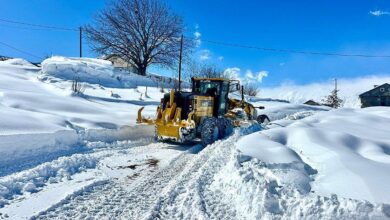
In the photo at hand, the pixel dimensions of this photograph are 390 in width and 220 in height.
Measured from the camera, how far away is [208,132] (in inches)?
480

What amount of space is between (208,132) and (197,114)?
2.62 ft

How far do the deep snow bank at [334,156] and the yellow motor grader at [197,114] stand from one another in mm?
3230

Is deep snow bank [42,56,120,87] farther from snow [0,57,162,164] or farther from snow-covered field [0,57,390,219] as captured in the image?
snow-covered field [0,57,390,219]

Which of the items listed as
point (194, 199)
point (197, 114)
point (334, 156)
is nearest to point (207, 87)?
point (197, 114)

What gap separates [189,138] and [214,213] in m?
6.37

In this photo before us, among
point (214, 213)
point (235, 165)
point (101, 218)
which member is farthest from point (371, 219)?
point (101, 218)

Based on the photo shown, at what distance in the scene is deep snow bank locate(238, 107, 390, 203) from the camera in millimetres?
5199

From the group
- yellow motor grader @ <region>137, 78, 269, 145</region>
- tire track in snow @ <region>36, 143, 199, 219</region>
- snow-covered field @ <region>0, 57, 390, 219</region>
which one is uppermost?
yellow motor grader @ <region>137, 78, 269, 145</region>

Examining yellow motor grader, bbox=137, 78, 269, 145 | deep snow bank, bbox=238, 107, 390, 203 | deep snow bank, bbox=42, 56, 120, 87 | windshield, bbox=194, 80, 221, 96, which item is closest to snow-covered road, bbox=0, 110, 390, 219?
deep snow bank, bbox=238, 107, 390, 203

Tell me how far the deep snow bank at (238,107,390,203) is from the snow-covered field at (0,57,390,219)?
0.02 metres

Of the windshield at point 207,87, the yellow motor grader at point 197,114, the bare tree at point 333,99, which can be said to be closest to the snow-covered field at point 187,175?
the yellow motor grader at point 197,114

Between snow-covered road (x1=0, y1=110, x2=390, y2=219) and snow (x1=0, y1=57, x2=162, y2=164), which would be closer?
snow-covered road (x1=0, y1=110, x2=390, y2=219)

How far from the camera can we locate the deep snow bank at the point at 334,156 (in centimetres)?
520

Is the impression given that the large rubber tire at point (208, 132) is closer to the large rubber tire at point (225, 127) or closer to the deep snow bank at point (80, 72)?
the large rubber tire at point (225, 127)
